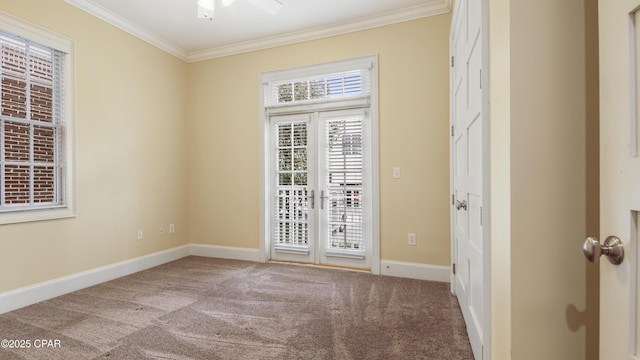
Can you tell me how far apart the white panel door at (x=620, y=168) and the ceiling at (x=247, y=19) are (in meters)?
2.90

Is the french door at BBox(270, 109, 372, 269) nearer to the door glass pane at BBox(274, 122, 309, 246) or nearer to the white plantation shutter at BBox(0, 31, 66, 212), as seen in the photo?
the door glass pane at BBox(274, 122, 309, 246)

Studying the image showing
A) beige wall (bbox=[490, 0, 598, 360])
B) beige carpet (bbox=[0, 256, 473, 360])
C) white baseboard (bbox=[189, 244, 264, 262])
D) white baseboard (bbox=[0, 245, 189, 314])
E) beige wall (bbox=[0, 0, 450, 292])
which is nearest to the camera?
beige wall (bbox=[490, 0, 598, 360])

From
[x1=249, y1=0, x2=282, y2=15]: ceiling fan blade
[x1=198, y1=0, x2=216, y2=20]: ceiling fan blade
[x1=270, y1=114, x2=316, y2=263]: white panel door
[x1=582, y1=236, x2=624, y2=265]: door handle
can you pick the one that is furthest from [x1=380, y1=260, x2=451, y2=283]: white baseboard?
[x1=198, y1=0, x2=216, y2=20]: ceiling fan blade

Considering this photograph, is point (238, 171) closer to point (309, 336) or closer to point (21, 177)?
point (21, 177)

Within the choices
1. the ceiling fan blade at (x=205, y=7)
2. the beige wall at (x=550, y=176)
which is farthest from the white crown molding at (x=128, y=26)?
the beige wall at (x=550, y=176)

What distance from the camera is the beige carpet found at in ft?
6.57

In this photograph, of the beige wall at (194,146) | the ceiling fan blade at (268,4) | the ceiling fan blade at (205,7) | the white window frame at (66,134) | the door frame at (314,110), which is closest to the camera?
the ceiling fan blade at (205,7)

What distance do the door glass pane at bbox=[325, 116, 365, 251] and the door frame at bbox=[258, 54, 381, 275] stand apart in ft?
0.63

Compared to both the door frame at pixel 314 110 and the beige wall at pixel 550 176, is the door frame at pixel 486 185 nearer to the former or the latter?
the beige wall at pixel 550 176

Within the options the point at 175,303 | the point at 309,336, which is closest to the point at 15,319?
the point at 175,303

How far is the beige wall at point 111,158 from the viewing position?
9.31 ft

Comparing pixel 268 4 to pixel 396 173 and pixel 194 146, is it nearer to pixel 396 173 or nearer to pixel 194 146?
pixel 396 173

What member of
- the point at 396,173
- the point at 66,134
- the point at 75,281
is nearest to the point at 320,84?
the point at 396,173

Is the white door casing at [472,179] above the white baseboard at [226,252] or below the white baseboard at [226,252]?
above
